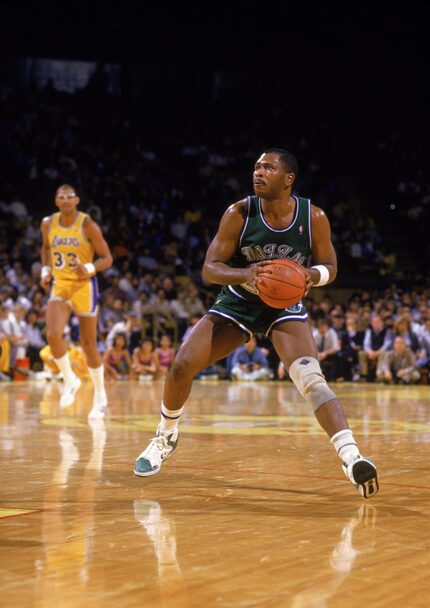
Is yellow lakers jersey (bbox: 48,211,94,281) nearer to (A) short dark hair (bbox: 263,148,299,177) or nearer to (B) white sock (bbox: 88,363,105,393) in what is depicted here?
(B) white sock (bbox: 88,363,105,393)

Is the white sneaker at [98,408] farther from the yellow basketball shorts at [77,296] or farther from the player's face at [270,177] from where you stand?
the player's face at [270,177]

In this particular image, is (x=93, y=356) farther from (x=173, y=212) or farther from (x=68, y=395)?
(x=173, y=212)

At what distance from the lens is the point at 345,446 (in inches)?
185

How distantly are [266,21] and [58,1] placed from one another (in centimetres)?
567

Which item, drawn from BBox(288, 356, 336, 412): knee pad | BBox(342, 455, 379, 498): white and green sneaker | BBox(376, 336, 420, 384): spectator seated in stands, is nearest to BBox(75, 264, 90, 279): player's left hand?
BBox(288, 356, 336, 412): knee pad

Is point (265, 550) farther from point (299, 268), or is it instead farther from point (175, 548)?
point (299, 268)

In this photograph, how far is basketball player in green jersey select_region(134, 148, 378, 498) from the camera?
5117mm

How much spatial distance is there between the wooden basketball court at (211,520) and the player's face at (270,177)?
161 cm

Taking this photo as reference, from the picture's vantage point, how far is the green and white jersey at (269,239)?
5.21 meters

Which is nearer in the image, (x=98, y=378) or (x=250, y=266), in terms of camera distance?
(x=250, y=266)

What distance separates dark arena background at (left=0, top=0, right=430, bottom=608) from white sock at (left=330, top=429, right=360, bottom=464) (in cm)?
22

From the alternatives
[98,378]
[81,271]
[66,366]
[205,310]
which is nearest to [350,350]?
[205,310]

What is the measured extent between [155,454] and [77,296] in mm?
4071

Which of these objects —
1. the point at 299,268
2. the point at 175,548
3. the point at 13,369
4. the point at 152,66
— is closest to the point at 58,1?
the point at 152,66
